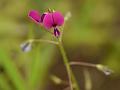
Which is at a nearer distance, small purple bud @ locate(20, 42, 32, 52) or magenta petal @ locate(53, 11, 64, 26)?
magenta petal @ locate(53, 11, 64, 26)

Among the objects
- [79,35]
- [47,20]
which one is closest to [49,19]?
[47,20]

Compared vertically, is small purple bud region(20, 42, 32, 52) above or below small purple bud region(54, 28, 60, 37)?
below

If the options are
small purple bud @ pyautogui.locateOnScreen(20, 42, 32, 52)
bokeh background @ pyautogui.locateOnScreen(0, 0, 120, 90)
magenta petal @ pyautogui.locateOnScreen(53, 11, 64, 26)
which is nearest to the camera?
magenta petal @ pyautogui.locateOnScreen(53, 11, 64, 26)

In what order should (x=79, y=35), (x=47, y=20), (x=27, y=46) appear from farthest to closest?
(x=79, y=35), (x=27, y=46), (x=47, y=20)

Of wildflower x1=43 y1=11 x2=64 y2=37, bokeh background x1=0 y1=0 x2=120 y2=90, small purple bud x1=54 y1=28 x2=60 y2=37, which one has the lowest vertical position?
bokeh background x1=0 y1=0 x2=120 y2=90

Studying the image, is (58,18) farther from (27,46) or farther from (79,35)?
(79,35)

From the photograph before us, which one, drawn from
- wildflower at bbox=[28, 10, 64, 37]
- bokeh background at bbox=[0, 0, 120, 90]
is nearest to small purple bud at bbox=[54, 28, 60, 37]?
wildflower at bbox=[28, 10, 64, 37]

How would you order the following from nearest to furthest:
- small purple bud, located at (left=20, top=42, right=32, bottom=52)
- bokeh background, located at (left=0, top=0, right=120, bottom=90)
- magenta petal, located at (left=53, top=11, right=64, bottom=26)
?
magenta petal, located at (left=53, top=11, right=64, bottom=26)
small purple bud, located at (left=20, top=42, right=32, bottom=52)
bokeh background, located at (left=0, top=0, right=120, bottom=90)

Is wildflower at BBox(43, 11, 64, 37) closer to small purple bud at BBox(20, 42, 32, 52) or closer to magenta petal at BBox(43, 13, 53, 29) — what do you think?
magenta petal at BBox(43, 13, 53, 29)

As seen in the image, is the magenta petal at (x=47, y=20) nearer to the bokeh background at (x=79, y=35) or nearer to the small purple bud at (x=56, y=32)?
the small purple bud at (x=56, y=32)
